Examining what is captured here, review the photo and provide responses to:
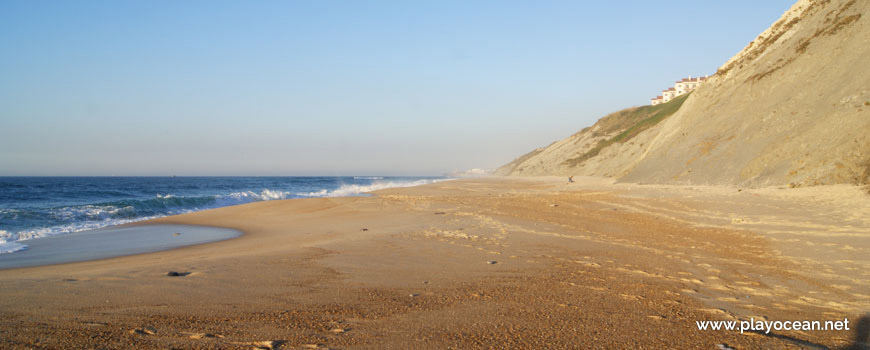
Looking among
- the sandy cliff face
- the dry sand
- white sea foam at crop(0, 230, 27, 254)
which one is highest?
the sandy cliff face

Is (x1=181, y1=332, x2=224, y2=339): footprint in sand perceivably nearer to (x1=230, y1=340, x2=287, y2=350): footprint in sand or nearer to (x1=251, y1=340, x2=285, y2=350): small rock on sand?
(x1=230, y1=340, x2=287, y2=350): footprint in sand

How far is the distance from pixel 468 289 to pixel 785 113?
23.3 metres

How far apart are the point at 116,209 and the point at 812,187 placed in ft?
94.4

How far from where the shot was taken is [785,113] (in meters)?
21.5

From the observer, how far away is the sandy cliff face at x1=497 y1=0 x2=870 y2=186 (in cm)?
1738

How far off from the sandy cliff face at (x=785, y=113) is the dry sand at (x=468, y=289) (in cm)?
686

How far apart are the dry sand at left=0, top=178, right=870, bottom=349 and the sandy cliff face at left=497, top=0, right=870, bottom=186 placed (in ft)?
22.5

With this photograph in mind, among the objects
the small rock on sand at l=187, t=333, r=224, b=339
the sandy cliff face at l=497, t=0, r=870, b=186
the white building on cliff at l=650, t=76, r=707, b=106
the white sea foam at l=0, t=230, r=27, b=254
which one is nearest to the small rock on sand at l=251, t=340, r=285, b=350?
the small rock on sand at l=187, t=333, r=224, b=339

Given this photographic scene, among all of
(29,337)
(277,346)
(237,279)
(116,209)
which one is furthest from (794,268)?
(116,209)

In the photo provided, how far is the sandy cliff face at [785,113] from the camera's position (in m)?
17.4

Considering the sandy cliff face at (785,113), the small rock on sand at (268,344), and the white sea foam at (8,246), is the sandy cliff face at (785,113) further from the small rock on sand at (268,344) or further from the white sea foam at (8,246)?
the white sea foam at (8,246)

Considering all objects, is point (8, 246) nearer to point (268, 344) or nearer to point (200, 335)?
point (200, 335)

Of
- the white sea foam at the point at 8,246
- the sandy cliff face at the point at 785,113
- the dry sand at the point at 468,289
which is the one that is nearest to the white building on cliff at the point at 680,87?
the sandy cliff face at the point at 785,113

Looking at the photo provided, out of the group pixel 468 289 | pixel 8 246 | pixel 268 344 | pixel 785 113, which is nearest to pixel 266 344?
pixel 268 344
